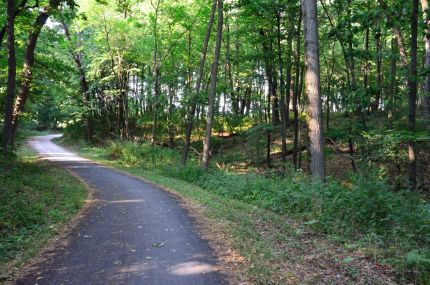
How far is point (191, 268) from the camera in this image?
5.92 metres

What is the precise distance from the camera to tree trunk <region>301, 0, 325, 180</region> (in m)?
10.7

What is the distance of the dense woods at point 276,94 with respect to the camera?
915cm

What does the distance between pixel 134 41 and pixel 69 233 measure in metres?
22.3

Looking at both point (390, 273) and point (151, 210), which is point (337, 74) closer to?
point (151, 210)

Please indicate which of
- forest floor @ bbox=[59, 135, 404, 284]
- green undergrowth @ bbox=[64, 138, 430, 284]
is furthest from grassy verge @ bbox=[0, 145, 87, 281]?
green undergrowth @ bbox=[64, 138, 430, 284]

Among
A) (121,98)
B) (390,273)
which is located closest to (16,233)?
(390,273)

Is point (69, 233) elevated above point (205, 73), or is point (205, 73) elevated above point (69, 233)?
point (205, 73)

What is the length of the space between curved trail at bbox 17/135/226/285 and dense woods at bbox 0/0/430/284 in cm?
305

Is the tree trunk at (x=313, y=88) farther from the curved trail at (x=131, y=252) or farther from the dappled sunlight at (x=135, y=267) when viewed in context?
the dappled sunlight at (x=135, y=267)

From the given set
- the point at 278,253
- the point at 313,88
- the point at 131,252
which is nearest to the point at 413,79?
the point at 313,88

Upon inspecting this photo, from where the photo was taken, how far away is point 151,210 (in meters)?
10.1

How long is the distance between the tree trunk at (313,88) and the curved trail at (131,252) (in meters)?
4.19

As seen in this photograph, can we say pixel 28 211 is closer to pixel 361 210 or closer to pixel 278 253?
pixel 278 253

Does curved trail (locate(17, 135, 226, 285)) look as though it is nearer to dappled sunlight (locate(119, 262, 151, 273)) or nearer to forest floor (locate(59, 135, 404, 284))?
dappled sunlight (locate(119, 262, 151, 273))
